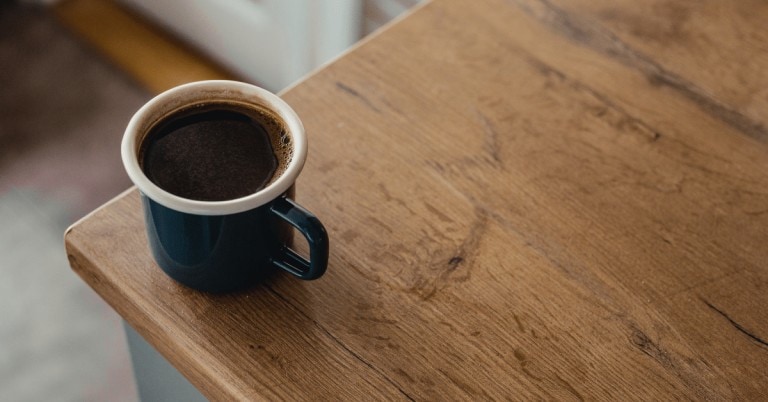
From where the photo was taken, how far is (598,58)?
750mm

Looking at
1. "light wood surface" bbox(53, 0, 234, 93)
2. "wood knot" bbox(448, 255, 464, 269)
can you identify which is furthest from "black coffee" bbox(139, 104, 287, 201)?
"light wood surface" bbox(53, 0, 234, 93)

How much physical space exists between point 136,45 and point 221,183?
56.6 inches

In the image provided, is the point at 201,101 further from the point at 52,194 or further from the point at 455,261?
the point at 52,194

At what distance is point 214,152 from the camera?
536 mm

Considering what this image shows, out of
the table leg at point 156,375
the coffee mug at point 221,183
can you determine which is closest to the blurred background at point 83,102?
the table leg at point 156,375

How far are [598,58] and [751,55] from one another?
16 cm

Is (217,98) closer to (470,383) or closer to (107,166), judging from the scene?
(470,383)

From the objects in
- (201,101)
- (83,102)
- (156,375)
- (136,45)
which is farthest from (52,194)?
(201,101)

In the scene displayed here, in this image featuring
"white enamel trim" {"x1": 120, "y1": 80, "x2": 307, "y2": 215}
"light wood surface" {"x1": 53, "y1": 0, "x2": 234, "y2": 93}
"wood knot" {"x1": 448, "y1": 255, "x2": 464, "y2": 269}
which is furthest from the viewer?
"light wood surface" {"x1": 53, "y1": 0, "x2": 234, "y2": 93}

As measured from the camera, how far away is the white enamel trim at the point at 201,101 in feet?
1.57

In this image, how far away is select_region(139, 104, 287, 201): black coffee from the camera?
0.51 metres

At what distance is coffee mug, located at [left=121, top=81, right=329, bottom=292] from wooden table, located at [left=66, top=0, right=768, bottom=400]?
0.03m

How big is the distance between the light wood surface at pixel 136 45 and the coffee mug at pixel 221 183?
123cm

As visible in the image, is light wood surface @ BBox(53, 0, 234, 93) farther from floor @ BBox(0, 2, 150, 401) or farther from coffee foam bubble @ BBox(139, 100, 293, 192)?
coffee foam bubble @ BBox(139, 100, 293, 192)
